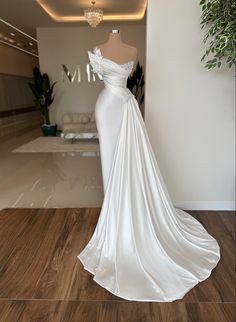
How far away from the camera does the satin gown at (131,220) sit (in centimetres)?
166

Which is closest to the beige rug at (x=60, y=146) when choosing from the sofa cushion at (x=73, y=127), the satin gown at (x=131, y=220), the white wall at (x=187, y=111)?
the sofa cushion at (x=73, y=127)

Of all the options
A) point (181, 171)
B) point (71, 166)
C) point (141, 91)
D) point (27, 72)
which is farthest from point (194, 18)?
point (27, 72)

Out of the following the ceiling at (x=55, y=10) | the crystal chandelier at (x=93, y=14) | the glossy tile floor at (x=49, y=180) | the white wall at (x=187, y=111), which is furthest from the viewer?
the ceiling at (x=55, y=10)

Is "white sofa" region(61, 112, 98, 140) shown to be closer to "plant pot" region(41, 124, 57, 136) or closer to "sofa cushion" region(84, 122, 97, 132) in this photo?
"sofa cushion" region(84, 122, 97, 132)

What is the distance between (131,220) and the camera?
1761 millimetres

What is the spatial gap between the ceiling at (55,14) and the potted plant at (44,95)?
115cm

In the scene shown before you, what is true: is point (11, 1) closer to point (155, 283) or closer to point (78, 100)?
point (78, 100)

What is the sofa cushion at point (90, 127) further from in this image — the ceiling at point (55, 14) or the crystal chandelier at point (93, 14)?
the ceiling at point (55, 14)

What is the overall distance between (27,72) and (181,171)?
9.80m

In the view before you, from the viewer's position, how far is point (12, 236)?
2.16 metres

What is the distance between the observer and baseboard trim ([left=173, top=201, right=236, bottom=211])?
259 cm

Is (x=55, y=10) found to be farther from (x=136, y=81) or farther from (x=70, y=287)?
(x=70, y=287)

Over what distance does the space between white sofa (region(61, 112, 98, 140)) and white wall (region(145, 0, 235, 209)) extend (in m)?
3.75

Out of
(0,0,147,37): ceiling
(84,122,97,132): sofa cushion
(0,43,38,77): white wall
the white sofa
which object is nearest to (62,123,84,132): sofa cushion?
the white sofa
